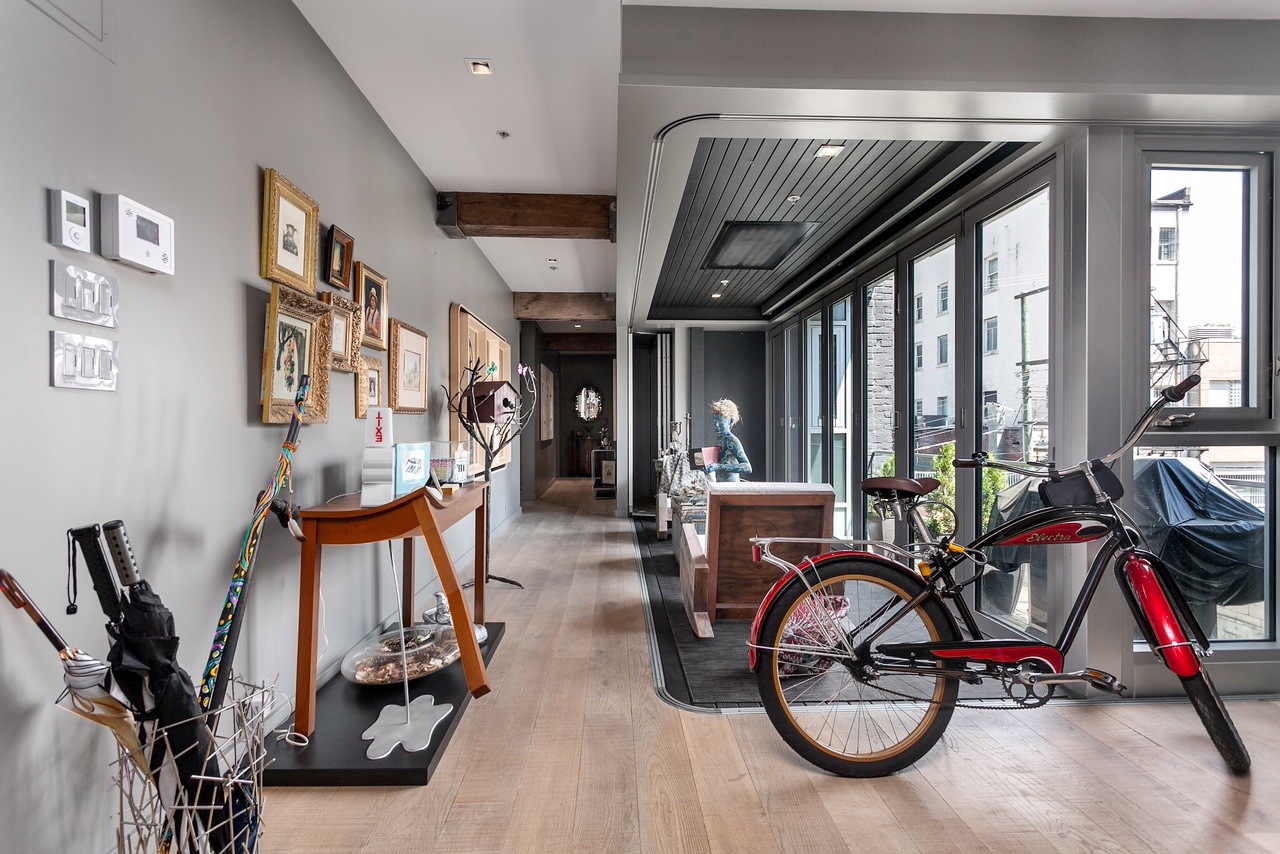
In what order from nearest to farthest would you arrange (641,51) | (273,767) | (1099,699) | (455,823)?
(455,823)
(273,767)
(641,51)
(1099,699)

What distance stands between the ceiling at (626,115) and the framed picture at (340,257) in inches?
29.1

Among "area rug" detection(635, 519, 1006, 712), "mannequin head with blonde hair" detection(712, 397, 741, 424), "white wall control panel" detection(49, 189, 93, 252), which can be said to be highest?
"white wall control panel" detection(49, 189, 93, 252)

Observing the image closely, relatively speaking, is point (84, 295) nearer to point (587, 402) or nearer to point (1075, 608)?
point (1075, 608)

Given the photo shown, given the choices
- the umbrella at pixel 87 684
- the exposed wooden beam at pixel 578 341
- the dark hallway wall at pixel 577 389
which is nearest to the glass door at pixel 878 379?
the umbrella at pixel 87 684

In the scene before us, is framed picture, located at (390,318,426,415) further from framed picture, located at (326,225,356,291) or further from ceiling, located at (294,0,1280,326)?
ceiling, located at (294,0,1280,326)

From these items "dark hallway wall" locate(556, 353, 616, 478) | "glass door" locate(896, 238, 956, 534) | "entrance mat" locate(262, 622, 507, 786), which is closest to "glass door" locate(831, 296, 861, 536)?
"glass door" locate(896, 238, 956, 534)

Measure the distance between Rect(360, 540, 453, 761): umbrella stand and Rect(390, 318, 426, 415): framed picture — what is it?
140 cm

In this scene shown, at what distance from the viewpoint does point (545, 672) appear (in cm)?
273

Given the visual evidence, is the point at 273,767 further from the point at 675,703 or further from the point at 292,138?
the point at 292,138

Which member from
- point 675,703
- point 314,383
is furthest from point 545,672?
point 314,383

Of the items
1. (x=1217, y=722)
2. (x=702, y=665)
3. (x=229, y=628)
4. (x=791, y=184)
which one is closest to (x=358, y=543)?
(x=229, y=628)

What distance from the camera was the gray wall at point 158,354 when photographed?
1245 mm

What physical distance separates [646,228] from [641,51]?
168cm

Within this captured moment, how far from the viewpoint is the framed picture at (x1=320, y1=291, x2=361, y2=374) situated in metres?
2.55
